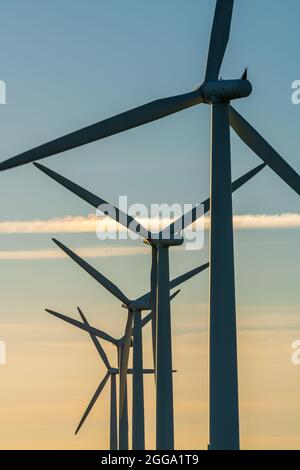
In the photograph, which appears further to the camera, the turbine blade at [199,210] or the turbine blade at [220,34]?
the turbine blade at [199,210]

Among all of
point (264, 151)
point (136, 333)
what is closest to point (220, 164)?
point (264, 151)

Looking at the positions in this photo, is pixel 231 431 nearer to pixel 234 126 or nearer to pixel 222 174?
pixel 222 174

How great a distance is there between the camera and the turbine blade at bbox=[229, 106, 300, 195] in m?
69.4

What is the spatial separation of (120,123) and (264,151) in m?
6.27

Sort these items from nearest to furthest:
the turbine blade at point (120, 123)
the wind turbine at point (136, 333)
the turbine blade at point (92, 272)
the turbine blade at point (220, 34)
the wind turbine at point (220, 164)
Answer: the wind turbine at point (220, 164) → the turbine blade at point (120, 123) → the turbine blade at point (220, 34) → the turbine blade at point (92, 272) → the wind turbine at point (136, 333)

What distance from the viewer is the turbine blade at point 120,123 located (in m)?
65.8

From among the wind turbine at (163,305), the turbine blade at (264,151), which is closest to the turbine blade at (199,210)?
the wind turbine at (163,305)

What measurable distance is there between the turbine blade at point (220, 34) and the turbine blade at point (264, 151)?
2.32m

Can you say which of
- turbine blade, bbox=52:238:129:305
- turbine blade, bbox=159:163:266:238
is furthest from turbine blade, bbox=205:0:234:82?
turbine blade, bbox=52:238:129:305

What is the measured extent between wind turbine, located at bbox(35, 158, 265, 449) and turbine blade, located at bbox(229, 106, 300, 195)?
19272 millimetres

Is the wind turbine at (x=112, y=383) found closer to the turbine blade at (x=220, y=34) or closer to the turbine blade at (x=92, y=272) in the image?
the turbine blade at (x=92, y=272)

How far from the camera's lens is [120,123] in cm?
6894
